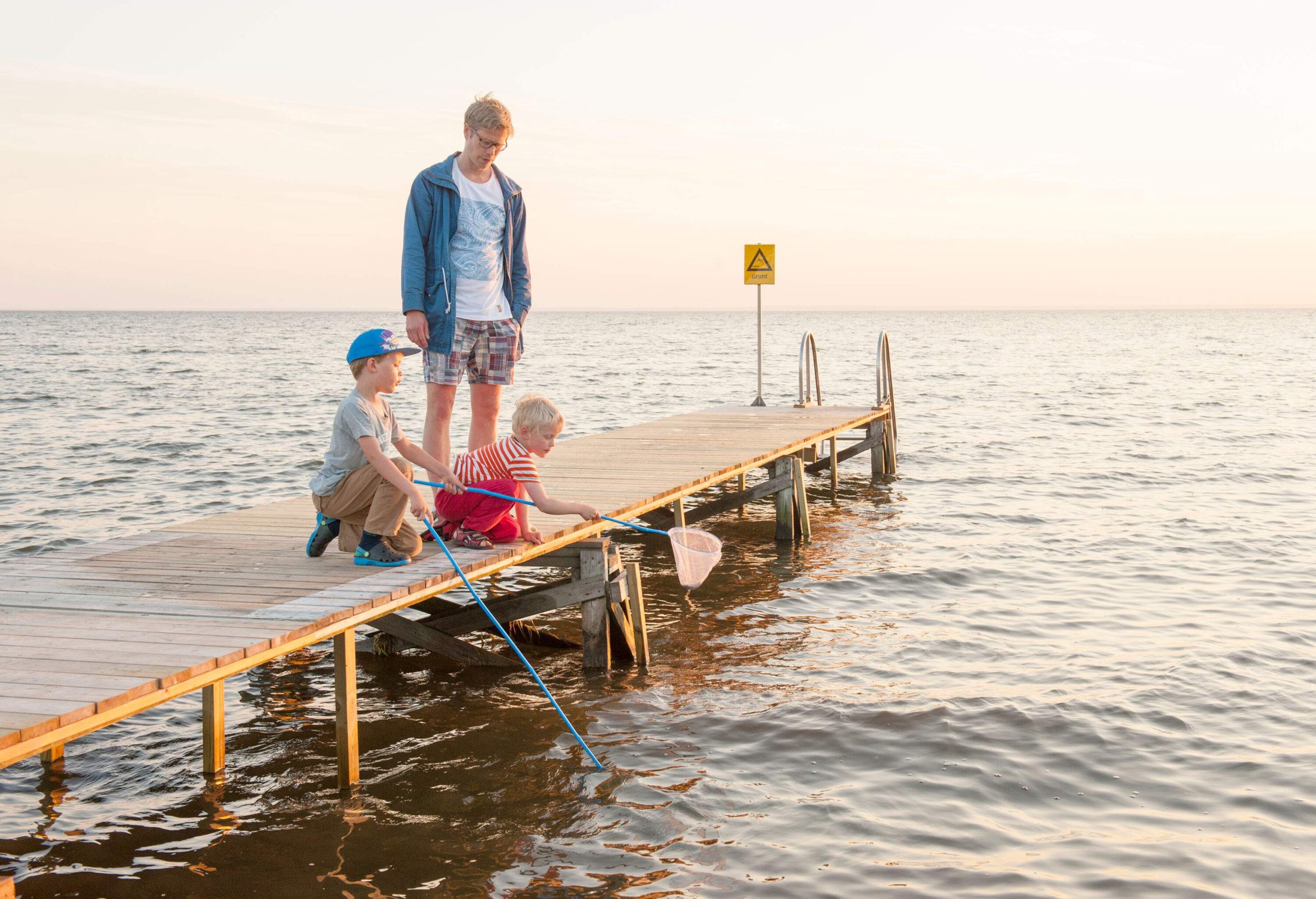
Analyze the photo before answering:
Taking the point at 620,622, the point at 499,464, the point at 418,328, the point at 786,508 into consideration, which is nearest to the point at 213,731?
the point at 499,464

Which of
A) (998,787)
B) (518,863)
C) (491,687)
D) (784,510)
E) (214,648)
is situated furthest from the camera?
(784,510)

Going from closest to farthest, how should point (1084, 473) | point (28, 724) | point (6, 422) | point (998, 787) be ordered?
point (28, 724)
point (998, 787)
point (1084, 473)
point (6, 422)

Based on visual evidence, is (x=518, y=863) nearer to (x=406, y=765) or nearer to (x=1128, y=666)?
(x=406, y=765)

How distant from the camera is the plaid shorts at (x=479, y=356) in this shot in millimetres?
6199

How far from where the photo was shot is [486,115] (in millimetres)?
5906

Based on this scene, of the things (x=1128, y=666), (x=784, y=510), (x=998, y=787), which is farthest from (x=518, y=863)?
(x=784, y=510)

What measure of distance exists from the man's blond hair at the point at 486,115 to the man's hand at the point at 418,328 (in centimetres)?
97

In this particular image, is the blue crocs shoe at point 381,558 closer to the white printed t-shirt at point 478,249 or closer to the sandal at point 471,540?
the sandal at point 471,540

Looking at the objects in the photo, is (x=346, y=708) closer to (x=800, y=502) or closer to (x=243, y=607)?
(x=243, y=607)

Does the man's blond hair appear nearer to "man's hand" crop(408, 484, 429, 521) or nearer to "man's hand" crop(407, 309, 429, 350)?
"man's hand" crop(407, 309, 429, 350)

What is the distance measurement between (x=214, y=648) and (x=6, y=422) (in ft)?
71.5

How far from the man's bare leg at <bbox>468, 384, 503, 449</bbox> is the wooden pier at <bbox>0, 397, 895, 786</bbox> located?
2.03 feet

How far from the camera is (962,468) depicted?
16.9 metres

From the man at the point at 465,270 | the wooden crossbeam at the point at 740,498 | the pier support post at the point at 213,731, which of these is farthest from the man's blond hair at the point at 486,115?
the wooden crossbeam at the point at 740,498
